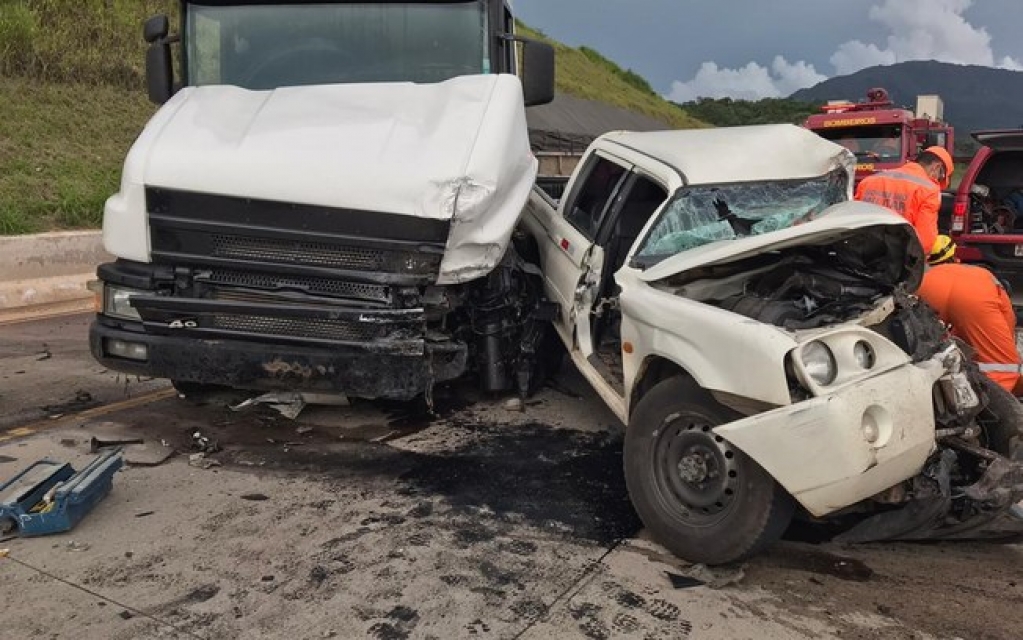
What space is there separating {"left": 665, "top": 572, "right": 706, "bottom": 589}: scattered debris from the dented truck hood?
73.3 inches

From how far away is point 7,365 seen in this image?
645 centimetres

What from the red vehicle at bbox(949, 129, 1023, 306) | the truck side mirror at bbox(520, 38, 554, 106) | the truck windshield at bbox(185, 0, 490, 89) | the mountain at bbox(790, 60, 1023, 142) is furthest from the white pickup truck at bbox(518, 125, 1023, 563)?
the mountain at bbox(790, 60, 1023, 142)

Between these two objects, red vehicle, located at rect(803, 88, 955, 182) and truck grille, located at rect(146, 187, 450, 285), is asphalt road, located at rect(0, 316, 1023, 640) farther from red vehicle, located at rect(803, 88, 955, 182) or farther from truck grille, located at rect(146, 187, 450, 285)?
red vehicle, located at rect(803, 88, 955, 182)

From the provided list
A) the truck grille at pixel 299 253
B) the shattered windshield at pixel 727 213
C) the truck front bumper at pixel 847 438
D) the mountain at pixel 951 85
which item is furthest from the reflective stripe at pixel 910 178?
the mountain at pixel 951 85

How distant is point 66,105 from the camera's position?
513 inches

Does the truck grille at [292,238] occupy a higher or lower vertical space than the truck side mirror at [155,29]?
lower

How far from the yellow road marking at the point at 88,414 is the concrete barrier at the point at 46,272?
369 cm

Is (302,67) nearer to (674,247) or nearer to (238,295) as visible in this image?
(238,295)

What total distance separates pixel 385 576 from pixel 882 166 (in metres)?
13.3

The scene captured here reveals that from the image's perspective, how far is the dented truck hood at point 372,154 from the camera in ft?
13.6

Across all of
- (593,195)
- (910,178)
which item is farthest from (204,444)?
(910,178)

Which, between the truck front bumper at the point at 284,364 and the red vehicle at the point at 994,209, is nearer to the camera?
the truck front bumper at the point at 284,364

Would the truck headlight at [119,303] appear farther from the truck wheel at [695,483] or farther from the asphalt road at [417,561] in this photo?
the truck wheel at [695,483]

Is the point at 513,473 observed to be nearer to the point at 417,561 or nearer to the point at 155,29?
the point at 417,561
